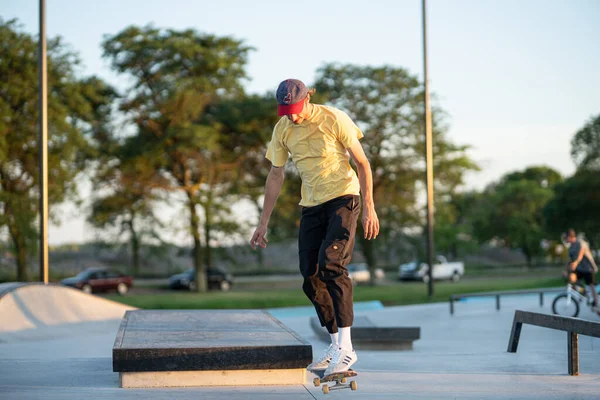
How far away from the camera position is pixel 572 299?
15.4 m

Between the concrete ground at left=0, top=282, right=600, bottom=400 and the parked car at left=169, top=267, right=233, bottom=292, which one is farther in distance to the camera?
the parked car at left=169, top=267, right=233, bottom=292

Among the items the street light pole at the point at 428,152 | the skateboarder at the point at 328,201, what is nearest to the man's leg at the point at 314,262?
the skateboarder at the point at 328,201

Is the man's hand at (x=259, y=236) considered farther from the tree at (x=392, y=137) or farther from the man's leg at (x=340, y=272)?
the tree at (x=392, y=137)

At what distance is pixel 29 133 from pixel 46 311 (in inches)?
925

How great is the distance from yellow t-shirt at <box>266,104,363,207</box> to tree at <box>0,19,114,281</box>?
1146 inches

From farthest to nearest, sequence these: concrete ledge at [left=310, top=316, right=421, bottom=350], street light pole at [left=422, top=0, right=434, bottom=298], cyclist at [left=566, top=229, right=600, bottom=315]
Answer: street light pole at [left=422, top=0, right=434, bottom=298] → cyclist at [left=566, top=229, right=600, bottom=315] → concrete ledge at [left=310, top=316, right=421, bottom=350]

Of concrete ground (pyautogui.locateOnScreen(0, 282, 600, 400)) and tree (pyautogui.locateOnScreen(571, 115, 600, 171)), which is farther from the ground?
tree (pyautogui.locateOnScreen(571, 115, 600, 171))

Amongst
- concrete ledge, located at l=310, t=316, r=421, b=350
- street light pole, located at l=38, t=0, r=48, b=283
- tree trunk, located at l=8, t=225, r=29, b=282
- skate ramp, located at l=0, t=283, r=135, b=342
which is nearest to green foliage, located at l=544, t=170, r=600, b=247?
tree trunk, located at l=8, t=225, r=29, b=282

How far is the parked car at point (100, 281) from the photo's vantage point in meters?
37.6

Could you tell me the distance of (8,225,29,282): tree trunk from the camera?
32.7m

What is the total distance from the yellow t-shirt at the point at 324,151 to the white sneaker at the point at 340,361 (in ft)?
3.27

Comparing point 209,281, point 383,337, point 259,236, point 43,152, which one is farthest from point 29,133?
point 259,236

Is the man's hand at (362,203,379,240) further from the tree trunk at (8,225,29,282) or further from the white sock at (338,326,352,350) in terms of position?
the tree trunk at (8,225,29,282)

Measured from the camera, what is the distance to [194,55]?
37562 millimetres
